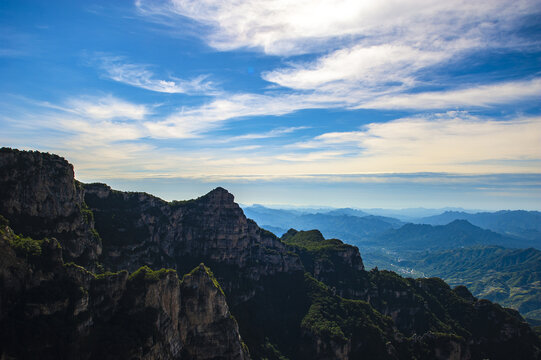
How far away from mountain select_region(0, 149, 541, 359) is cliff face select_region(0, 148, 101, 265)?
0.27m

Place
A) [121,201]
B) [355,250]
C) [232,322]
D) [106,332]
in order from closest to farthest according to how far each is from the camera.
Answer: [106,332] → [232,322] → [121,201] → [355,250]

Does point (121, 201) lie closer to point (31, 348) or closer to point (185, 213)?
point (185, 213)

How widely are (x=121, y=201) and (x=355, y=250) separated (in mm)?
120499

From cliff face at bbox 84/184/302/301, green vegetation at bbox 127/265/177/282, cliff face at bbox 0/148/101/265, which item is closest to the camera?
cliff face at bbox 0/148/101/265

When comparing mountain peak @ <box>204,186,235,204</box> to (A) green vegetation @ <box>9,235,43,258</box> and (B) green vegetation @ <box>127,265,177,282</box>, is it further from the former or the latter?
(A) green vegetation @ <box>9,235,43,258</box>

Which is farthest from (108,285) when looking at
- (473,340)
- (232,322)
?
(473,340)

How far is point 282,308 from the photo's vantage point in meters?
126

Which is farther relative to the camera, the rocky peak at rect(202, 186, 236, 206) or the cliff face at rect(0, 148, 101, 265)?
the rocky peak at rect(202, 186, 236, 206)

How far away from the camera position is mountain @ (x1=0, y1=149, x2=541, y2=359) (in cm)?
5231

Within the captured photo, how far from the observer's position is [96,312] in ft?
194

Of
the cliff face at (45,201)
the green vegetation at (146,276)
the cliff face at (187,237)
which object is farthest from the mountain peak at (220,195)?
the green vegetation at (146,276)

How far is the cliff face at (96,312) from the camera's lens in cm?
4744

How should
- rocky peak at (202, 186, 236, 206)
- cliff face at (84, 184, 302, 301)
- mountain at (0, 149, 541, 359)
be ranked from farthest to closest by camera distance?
1. rocky peak at (202, 186, 236, 206)
2. cliff face at (84, 184, 302, 301)
3. mountain at (0, 149, 541, 359)

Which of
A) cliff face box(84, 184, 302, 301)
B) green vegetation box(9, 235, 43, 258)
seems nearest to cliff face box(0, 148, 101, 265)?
green vegetation box(9, 235, 43, 258)
